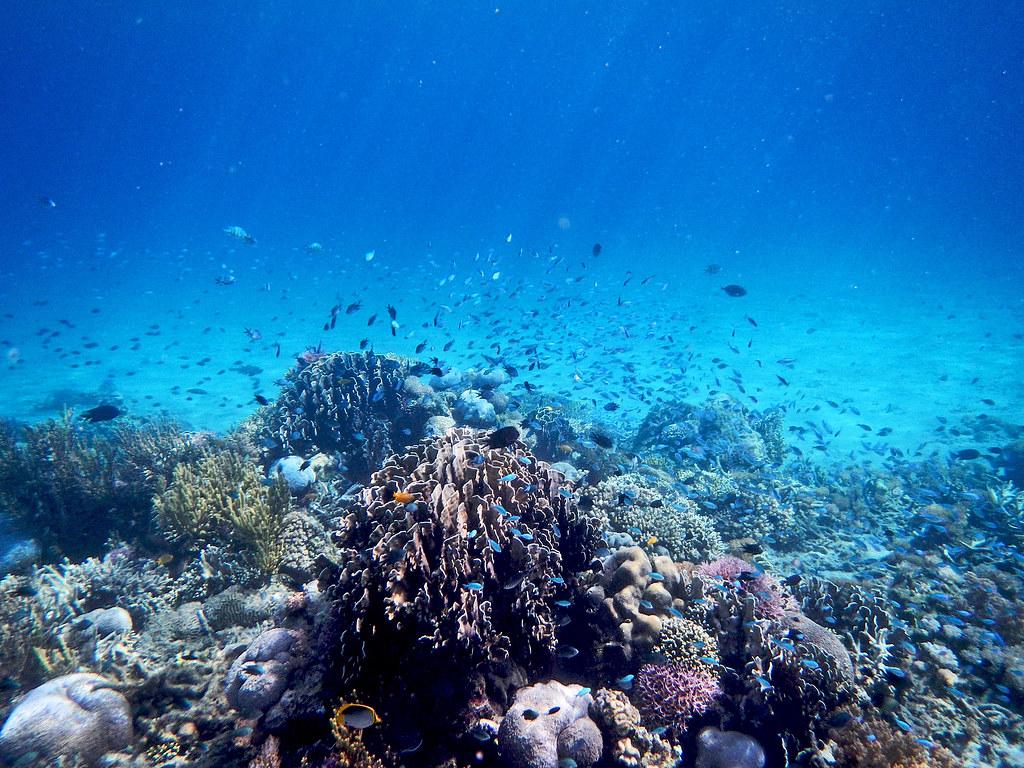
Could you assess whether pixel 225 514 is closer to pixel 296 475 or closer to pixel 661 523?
pixel 296 475

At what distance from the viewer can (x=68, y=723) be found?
454 centimetres

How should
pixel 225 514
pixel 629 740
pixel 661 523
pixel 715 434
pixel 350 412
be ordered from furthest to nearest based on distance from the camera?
pixel 715 434 → pixel 350 412 → pixel 661 523 → pixel 225 514 → pixel 629 740

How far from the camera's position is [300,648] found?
5.12 meters

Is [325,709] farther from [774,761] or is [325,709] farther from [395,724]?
[774,761]

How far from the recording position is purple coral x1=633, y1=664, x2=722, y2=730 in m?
5.33

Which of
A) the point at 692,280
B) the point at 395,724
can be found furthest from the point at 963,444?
the point at 692,280

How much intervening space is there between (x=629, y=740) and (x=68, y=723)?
5.58 meters

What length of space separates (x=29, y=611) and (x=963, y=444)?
32.3m

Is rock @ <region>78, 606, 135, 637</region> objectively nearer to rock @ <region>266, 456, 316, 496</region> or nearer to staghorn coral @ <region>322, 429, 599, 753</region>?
rock @ <region>266, 456, 316, 496</region>

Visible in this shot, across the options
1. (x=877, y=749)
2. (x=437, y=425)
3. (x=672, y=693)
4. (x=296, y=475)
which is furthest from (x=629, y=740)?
(x=437, y=425)

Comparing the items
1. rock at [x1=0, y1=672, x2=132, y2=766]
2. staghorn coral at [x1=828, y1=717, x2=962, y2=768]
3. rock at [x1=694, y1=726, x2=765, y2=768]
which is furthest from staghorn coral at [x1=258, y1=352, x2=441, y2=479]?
staghorn coral at [x1=828, y1=717, x2=962, y2=768]

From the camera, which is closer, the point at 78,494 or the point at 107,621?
the point at 107,621

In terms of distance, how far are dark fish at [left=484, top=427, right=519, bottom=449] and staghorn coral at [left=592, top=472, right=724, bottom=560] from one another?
294cm

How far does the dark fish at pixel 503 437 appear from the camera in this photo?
6.86 m
